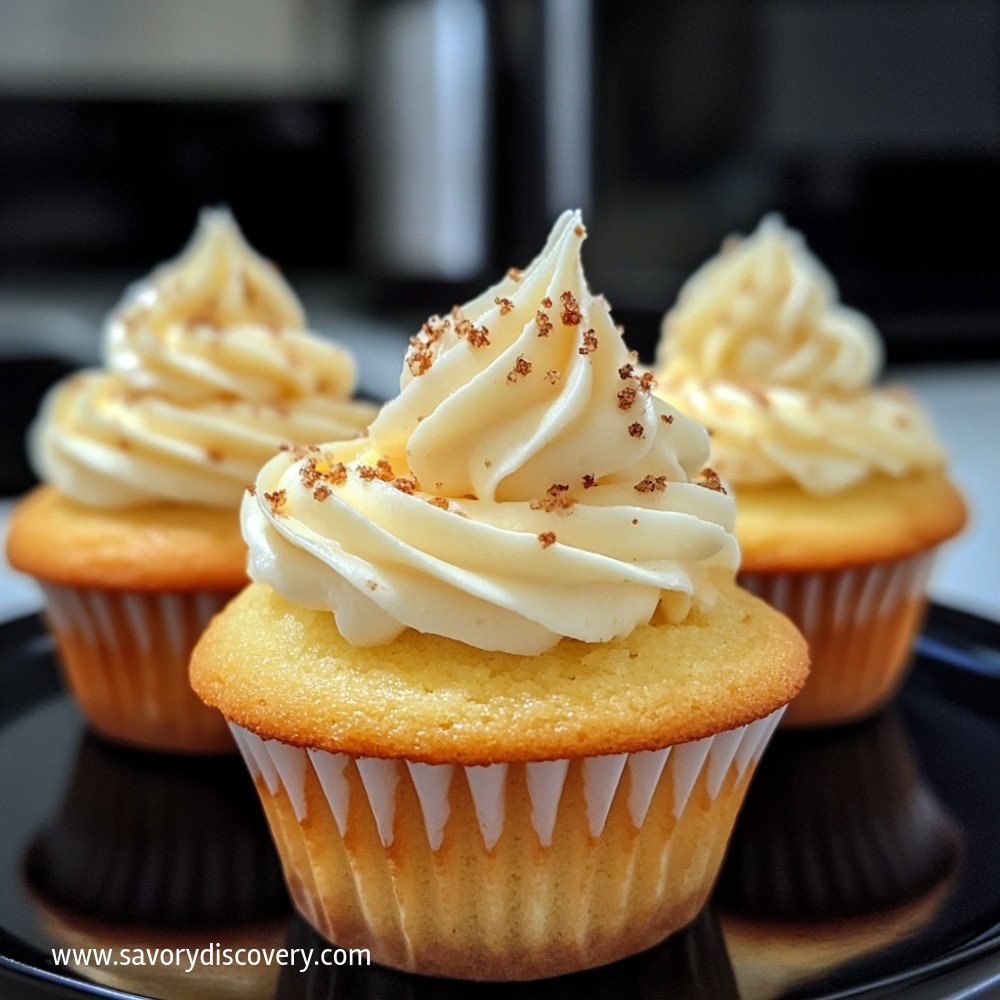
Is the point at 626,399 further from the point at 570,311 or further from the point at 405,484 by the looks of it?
the point at 405,484

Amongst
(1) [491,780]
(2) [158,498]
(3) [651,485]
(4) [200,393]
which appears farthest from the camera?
(4) [200,393]

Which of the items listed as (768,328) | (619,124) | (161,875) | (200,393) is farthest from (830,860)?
(619,124)

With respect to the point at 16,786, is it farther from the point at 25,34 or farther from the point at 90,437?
the point at 25,34

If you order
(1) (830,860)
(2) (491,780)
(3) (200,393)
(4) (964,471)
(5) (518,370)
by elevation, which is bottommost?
(4) (964,471)

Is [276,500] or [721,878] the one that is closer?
[276,500]

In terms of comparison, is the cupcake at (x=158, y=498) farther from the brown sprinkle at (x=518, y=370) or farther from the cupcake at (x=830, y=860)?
the cupcake at (x=830, y=860)

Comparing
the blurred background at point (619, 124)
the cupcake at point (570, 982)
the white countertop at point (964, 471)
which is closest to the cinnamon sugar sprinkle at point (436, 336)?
the cupcake at point (570, 982)
